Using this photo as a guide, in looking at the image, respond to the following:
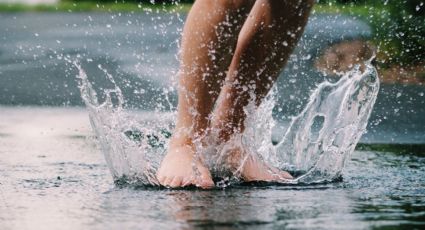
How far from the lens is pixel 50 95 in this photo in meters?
8.25

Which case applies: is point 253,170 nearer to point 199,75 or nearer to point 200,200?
point 199,75

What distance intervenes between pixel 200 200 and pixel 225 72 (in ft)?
1.97

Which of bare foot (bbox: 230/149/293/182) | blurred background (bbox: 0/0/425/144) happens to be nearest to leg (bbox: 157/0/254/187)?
bare foot (bbox: 230/149/293/182)

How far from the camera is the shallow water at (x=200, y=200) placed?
3.52 meters

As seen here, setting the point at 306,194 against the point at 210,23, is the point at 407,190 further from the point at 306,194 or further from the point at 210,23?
the point at 210,23

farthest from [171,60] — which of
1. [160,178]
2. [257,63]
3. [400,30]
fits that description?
[160,178]

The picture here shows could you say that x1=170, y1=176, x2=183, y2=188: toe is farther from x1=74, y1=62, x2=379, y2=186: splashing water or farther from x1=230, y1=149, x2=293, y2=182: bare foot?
x1=230, y1=149, x2=293, y2=182: bare foot

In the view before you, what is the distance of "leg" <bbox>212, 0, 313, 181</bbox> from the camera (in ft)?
14.6

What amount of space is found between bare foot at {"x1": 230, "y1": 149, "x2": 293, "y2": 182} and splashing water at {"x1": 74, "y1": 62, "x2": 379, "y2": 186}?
0.14 ft

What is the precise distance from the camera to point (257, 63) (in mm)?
4465

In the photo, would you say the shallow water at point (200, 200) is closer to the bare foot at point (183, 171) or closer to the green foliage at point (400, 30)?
the bare foot at point (183, 171)

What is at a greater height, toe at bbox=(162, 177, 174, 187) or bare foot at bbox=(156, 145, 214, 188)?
bare foot at bbox=(156, 145, 214, 188)

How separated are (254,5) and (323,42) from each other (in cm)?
666

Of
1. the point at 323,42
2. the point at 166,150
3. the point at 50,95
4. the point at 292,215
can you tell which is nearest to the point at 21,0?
the point at 323,42
